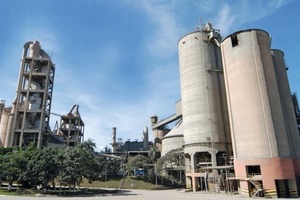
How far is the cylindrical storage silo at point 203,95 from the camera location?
52.6m

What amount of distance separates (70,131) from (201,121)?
64.7 meters

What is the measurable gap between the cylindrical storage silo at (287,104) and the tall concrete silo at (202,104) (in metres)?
11.6

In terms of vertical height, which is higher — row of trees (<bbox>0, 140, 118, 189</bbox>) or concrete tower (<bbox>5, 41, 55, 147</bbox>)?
concrete tower (<bbox>5, 41, 55, 147</bbox>)

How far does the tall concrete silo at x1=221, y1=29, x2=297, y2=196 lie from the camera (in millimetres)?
39469

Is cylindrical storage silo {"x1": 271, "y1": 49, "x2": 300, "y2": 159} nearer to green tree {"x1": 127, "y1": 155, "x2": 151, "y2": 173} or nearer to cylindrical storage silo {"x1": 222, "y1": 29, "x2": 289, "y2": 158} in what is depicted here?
cylindrical storage silo {"x1": 222, "y1": 29, "x2": 289, "y2": 158}

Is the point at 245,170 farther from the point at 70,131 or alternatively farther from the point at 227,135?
the point at 70,131

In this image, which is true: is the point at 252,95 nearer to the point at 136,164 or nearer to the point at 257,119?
the point at 257,119

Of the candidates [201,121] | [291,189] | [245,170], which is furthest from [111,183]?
[291,189]

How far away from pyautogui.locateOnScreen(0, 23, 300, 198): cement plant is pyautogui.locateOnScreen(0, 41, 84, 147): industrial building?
30cm

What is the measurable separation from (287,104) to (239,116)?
1177cm

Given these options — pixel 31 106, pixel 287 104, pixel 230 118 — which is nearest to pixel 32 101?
pixel 31 106

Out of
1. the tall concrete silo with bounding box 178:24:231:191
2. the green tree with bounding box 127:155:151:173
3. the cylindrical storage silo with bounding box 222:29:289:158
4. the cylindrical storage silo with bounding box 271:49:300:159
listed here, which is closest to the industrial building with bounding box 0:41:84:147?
the green tree with bounding box 127:155:151:173

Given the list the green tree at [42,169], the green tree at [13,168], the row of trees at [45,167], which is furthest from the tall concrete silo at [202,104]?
the green tree at [13,168]

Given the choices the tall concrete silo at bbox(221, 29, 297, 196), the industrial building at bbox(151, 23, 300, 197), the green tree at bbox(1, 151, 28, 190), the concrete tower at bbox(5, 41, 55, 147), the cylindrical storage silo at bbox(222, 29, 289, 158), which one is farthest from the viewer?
the concrete tower at bbox(5, 41, 55, 147)
